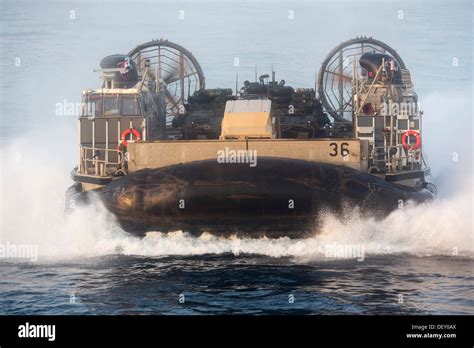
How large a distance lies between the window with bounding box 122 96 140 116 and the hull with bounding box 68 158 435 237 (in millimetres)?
3375

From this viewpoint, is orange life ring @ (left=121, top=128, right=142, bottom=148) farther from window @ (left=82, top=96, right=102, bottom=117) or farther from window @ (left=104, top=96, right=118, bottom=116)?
window @ (left=82, top=96, right=102, bottom=117)

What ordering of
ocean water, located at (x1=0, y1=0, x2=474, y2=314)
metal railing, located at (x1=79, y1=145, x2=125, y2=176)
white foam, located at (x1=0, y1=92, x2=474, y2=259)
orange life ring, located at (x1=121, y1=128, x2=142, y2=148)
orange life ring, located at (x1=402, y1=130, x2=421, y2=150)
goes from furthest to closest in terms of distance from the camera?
orange life ring, located at (x1=402, y1=130, x2=421, y2=150) → orange life ring, located at (x1=121, y1=128, x2=142, y2=148) → metal railing, located at (x1=79, y1=145, x2=125, y2=176) → white foam, located at (x1=0, y1=92, x2=474, y2=259) → ocean water, located at (x1=0, y1=0, x2=474, y2=314)

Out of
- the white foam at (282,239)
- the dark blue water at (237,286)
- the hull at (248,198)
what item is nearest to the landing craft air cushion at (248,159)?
the hull at (248,198)

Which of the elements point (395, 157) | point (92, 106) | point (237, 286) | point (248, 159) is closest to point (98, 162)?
point (92, 106)

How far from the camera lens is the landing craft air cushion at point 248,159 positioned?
21.2m

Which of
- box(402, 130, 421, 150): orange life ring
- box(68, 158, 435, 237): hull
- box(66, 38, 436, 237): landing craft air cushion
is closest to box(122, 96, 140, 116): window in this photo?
box(66, 38, 436, 237): landing craft air cushion

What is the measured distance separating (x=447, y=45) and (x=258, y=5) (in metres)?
12.6

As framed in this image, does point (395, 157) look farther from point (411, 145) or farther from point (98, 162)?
point (98, 162)

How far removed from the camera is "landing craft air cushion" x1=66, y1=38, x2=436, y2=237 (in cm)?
2122

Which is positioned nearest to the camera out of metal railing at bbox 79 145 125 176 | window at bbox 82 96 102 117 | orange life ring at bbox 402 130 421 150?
metal railing at bbox 79 145 125 176

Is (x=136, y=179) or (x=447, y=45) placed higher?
(x=447, y=45)

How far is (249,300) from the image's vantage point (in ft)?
57.2
